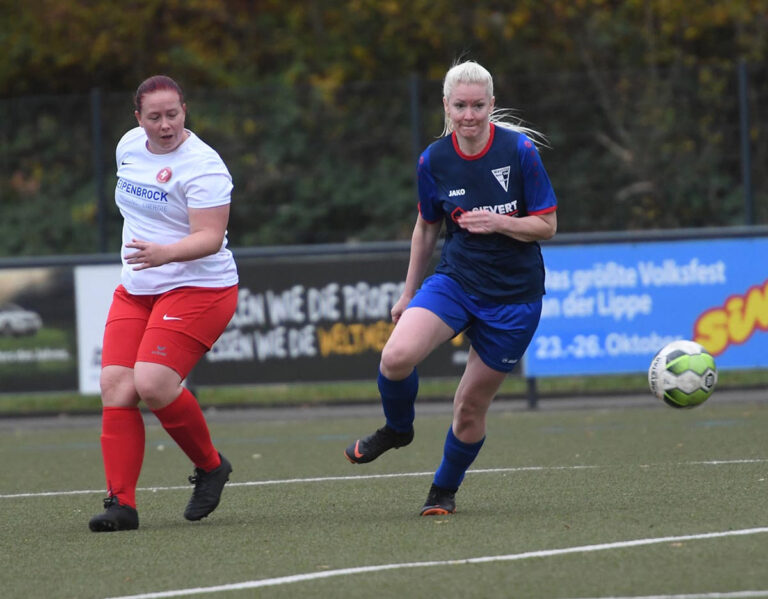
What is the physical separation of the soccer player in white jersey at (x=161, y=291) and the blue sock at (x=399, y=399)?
825 millimetres

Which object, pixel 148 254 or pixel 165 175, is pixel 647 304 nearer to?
pixel 165 175

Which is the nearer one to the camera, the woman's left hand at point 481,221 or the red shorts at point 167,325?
the woman's left hand at point 481,221

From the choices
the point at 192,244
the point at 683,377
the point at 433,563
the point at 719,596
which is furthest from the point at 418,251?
the point at 719,596

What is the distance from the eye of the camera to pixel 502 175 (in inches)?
245

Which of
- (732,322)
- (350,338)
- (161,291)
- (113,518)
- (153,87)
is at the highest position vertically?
(153,87)

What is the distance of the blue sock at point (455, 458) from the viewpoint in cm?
652

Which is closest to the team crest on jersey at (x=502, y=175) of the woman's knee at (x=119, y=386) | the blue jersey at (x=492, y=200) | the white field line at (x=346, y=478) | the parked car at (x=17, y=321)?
the blue jersey at (x=492, y=200)

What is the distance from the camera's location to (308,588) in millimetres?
4914

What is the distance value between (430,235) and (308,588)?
82.3 inches

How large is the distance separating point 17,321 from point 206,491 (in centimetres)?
632

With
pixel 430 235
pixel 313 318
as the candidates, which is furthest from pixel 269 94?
pixel 430 235

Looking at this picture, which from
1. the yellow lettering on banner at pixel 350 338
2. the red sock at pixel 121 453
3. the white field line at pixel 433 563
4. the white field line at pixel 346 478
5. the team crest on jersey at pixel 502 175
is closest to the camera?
the white field line at pixel 433 563

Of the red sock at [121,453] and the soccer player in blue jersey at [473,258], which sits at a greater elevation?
the soccer player in blue jersey at [473,258]

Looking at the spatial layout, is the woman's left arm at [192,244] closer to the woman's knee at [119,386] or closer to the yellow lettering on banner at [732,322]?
the woman's knee at [119,386]
